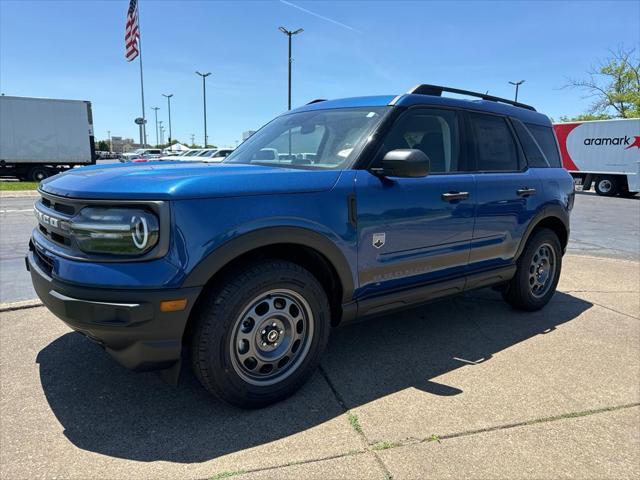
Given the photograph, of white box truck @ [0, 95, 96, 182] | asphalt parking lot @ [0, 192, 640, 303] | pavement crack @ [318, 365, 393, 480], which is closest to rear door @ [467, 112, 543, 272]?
pavement crack @ [318, 365, 393, 480]

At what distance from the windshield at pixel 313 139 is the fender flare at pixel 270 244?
22.8 inches

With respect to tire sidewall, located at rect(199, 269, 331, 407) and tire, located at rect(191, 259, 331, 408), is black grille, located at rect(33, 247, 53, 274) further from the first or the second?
tire sidewall, located at rect(199, 269, 331, 407)

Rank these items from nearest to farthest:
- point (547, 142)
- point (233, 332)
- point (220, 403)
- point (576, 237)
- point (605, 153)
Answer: point (233, 332), point (220, 403), point (547, 142), point (576, 237), point (605, 153)

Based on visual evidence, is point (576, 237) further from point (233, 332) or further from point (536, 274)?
point (233, 332)

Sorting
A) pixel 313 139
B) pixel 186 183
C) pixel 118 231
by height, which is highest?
pixel 313 139

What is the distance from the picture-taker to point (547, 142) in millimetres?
4770

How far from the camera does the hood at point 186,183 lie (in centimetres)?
227

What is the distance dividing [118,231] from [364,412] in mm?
1673

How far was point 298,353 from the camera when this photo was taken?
2861 millimetres

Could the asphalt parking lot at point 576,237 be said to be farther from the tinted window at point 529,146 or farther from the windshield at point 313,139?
the tinted window at point 529,146

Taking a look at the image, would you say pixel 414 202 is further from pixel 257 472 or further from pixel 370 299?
pixel 257 472

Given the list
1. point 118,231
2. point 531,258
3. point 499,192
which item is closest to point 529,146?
point 499,192

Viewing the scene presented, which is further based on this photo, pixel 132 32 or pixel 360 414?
pixel 132 32

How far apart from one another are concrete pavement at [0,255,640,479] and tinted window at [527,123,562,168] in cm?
182
